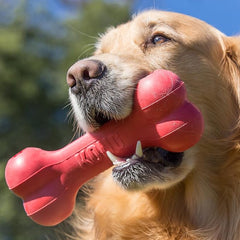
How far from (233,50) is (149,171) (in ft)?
4.26

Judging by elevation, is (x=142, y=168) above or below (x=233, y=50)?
below

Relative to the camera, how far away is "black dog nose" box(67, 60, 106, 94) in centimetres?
296

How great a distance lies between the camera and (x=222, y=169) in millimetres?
3371

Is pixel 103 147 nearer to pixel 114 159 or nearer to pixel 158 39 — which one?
pixel 114 159

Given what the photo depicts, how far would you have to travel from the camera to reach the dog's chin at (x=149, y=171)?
9.79ft

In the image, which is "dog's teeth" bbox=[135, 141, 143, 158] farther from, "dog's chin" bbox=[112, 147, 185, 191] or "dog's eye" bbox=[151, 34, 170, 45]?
"dog's eye" bbox=[151, 34, 170, 45]

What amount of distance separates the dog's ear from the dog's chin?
0.99 meters

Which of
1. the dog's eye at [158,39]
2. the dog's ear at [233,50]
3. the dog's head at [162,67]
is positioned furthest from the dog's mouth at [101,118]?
the dog's ear at [233,50]

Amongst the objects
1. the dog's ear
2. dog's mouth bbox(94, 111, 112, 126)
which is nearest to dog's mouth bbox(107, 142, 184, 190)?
dog's mouth bbox(94, 111, 112, 126)

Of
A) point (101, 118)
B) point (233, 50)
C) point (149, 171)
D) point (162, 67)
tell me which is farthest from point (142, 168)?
point (233, 50)

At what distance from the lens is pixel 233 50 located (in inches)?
149

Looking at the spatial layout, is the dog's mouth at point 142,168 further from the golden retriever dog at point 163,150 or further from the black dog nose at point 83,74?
the black dog nose at point 83,74

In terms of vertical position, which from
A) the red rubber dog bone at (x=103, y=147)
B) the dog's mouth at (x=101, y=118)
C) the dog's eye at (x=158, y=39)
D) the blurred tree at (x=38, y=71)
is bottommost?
the red rubber dog bone at (x=103, y=147)

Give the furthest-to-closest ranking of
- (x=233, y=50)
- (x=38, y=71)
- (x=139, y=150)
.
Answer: (x=38, y=71), (x=233, y=50), (x=139, y=150)
